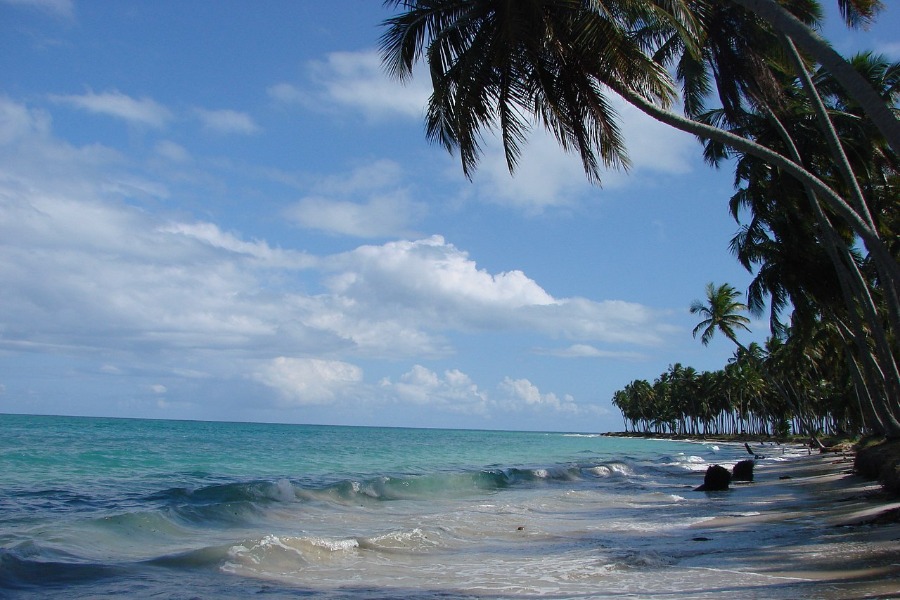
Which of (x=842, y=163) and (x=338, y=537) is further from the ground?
(x=842, y=163)

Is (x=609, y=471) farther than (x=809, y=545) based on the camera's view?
Yes

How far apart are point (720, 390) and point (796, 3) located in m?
79.7

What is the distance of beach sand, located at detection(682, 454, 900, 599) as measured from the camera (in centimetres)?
651

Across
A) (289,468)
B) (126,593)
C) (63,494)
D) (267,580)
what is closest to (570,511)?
(267,580)

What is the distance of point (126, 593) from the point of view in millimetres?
7320

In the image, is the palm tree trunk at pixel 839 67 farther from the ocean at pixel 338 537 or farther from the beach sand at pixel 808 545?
the ocean at pixel 338 537

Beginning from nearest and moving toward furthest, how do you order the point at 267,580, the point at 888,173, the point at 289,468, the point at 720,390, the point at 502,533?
the point at 267,580 < the point at 502,533 < the point at 888,173 < the point at 289,468 < the point at 720,390

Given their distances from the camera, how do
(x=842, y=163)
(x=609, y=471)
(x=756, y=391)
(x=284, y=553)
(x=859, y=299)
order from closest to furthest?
(x=284, y=553)
(x=842, y=163)
(x=859, y=299)
(x=609, y=471)
(x=756, y=391)

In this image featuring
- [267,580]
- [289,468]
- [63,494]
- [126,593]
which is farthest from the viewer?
[289,468]

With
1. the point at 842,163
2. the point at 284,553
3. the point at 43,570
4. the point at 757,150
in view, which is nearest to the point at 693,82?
the point at 842,163

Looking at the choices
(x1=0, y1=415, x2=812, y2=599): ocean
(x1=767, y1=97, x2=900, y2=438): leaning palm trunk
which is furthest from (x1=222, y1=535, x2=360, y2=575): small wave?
(x1=767, y1=97, x2=900, y2=438): leaning palm trunk

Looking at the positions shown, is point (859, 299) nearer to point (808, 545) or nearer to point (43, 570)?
point (808, 545)

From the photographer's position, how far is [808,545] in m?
8.87

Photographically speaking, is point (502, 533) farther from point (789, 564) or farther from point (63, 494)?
Answer: point (63, 494)
